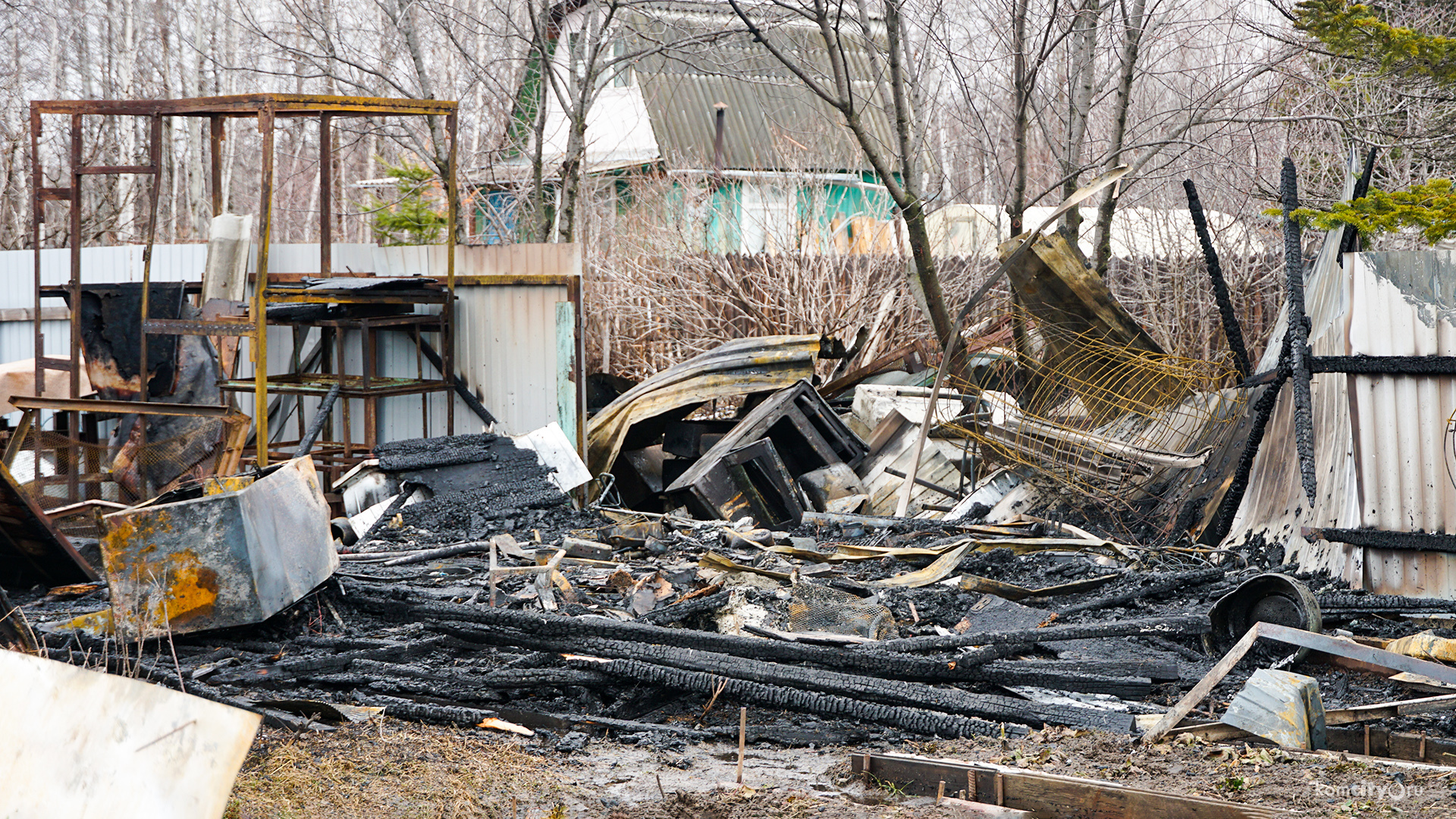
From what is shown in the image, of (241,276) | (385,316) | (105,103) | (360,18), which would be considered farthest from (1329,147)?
(360,18)

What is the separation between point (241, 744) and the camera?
269cm

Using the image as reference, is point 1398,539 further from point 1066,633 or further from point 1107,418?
point 1107,418

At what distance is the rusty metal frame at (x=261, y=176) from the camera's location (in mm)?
8281

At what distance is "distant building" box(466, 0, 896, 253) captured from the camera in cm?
1279

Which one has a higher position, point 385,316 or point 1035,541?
point 385,316

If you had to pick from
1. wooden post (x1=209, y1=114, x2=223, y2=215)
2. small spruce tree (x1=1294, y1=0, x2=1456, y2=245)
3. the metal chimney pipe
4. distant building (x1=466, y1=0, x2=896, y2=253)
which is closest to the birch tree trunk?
small spruce tree (x1=1294, y1=0, x2=1456, y2=245)

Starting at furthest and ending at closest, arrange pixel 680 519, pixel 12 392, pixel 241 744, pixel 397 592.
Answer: pixel 12 392 < pixel 680 519 < pixel 397 592 < pixel 241 744

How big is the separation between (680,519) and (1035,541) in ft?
8.63

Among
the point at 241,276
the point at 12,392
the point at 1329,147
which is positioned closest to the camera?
the point at 241,276

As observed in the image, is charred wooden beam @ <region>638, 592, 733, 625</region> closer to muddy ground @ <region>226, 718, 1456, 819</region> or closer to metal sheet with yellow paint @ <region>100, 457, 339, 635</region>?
muddy ground @ <region>226, 718, 1456, 819</region>

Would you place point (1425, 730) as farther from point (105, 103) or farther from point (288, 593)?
point (105, 103)

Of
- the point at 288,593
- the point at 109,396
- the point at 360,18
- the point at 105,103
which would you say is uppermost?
the point at 360,18

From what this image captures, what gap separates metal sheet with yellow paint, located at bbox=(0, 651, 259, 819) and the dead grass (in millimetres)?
684

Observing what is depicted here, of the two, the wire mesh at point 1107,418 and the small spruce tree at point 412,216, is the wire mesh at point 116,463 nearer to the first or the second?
the wire mesh at point 1107,418
